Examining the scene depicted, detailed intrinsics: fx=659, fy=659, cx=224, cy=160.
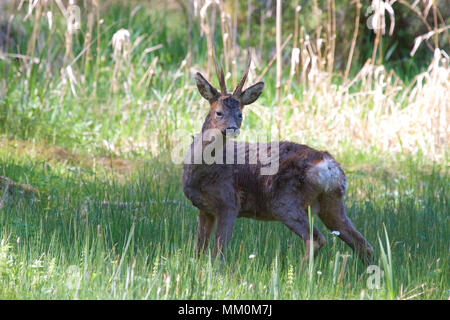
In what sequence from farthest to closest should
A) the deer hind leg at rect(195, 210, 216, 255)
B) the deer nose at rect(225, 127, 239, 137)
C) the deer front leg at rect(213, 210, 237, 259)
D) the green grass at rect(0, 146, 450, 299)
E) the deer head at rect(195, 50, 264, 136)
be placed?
the deer hind leg at rect(195, 210, 216, 255), the deer front leg at rect(213, 210, 237, 259), the deer head at rect(195, 50, 264, 136), the deer nose at rect(225, 127, 239, 137), the green grass at rect(0, 146, 450, 299)

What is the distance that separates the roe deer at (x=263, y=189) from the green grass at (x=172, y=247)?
0.54ft

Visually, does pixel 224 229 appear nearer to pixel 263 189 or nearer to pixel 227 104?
pixel 263 189

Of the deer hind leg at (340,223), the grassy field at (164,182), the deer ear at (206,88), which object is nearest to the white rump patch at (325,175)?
the deer hind leg at (340,223)

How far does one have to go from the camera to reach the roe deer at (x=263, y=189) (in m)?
4.90

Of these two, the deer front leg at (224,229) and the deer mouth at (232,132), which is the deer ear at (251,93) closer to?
the deer mouth at (232,132)

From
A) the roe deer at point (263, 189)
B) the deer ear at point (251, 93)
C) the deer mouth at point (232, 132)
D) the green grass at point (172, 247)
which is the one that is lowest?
the green grass at point (172, 247)

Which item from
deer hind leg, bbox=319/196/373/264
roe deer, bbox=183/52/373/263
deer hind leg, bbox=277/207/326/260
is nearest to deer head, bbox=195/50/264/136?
roe deer, bbox=183/52/373/263

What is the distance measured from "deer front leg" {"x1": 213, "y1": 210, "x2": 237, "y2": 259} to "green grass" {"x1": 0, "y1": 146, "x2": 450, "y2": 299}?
123 millimetres

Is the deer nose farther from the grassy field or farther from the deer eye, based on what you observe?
the grassy field

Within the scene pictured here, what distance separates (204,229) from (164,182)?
1.92 m

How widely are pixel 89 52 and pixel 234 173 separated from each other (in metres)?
5.38

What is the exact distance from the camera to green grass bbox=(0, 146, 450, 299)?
3852 millimetres

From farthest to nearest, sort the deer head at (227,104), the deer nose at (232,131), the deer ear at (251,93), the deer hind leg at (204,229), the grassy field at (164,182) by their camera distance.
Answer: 1. the deer hind leg at (204,229)
2. the deer ear at (251,93)
3. the deer head at (227,104)
4. the deer nose at (232,131)
5. the grassy field at (164,182)

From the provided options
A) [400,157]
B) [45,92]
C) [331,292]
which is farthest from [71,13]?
[331,292]
